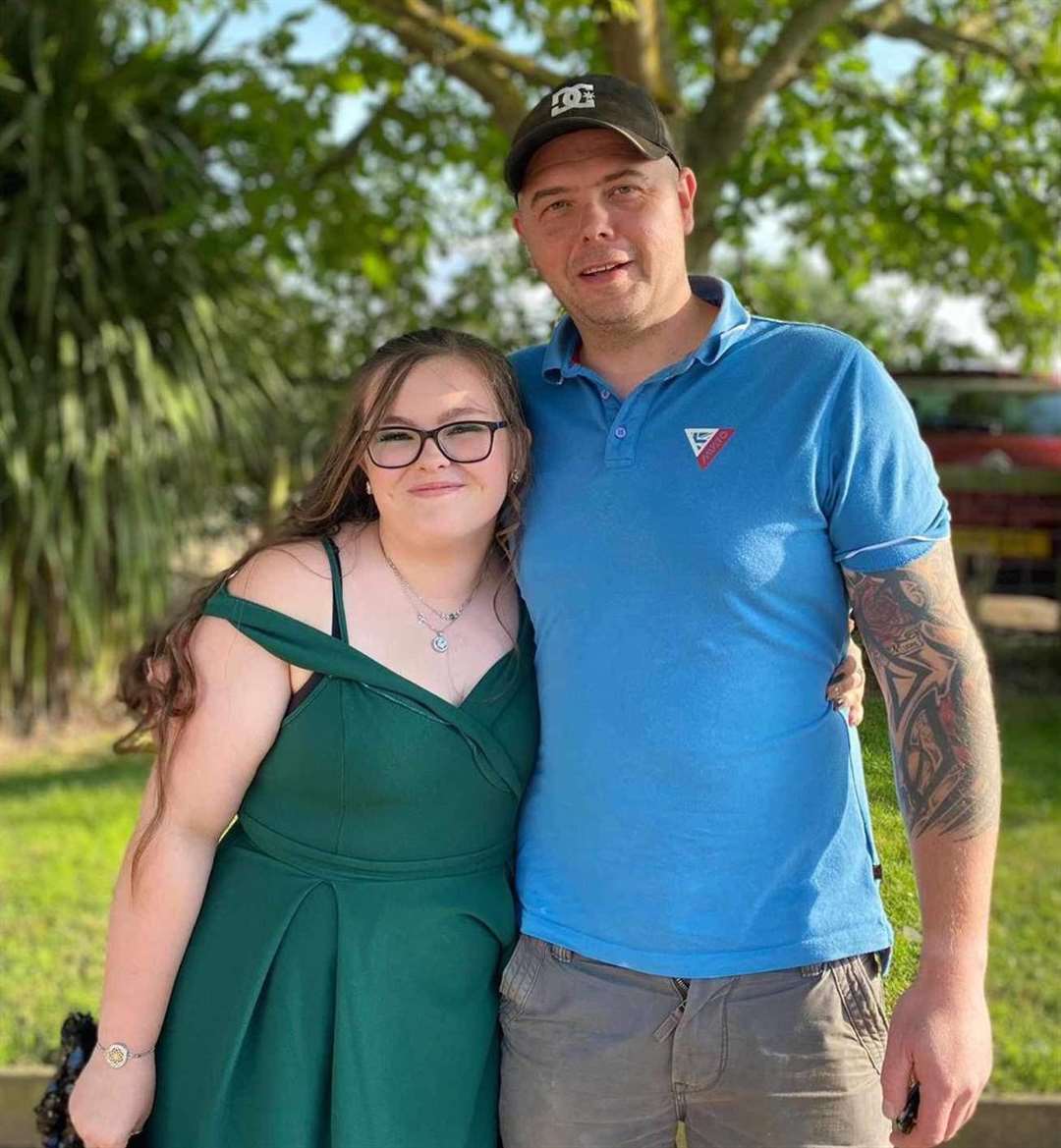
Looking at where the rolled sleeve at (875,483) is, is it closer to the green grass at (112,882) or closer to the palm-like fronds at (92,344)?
the green grass at (112,882)

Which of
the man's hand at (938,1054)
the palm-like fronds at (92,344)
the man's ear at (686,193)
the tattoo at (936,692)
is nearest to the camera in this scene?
the man's hand at (938,1054)

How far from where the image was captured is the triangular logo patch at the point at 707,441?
2.06 metres

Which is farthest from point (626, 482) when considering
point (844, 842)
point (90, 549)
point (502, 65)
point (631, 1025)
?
point (90, 549)

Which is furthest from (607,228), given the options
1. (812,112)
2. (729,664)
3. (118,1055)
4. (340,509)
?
(812,112)

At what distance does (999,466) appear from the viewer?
875 centimetres

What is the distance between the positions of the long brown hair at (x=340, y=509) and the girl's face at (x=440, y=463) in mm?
22

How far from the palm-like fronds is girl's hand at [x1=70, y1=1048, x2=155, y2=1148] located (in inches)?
212

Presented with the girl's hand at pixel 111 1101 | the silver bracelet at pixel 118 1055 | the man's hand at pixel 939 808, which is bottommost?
the girl's hand at pixel 111 1101

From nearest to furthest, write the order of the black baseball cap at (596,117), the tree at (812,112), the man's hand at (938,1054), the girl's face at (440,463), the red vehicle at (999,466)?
1. the man's hand at (938,1054)
2. the girl's face at (440,463)
3. the black baseball cap at (596,117)
4. the tree at (812,112)
5. the red vehicle at (999,466)

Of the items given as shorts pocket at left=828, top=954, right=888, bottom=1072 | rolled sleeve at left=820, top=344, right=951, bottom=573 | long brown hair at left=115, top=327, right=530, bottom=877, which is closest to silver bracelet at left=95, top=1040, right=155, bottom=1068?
long brown hair at left=115, top=327, right=530, bottom=877

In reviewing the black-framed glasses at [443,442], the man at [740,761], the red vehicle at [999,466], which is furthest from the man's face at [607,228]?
the red vehicle at [999,466]

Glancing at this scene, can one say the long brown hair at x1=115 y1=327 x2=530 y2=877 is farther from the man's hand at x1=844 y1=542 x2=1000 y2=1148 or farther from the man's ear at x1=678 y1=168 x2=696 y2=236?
the man's hand at x1=844 y1=542 x2=1000 y2=1148

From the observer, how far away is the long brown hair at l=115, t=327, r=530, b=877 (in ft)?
7.07

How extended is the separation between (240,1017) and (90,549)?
220 inches
